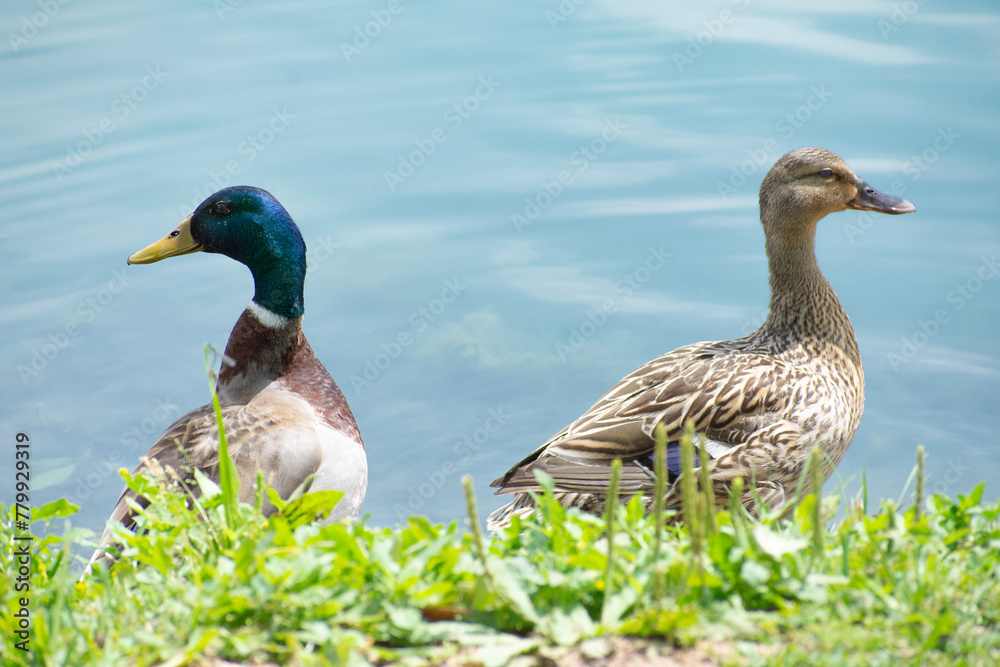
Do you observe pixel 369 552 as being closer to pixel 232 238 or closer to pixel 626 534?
pixel 626 534

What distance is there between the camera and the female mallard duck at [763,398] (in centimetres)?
376

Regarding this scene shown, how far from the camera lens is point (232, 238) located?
4141 mm

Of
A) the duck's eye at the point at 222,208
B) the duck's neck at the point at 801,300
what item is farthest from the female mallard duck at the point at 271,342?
the duck's neck at the point at 801,300

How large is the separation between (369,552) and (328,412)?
1835mm

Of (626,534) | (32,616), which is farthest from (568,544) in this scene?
(32,616)

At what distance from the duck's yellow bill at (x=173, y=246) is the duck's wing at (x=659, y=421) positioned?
63.6 inches

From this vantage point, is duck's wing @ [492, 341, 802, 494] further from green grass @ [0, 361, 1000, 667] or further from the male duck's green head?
green grass @ [0, 361, 1000, 667]

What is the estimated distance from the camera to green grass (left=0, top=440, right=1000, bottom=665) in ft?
6.35

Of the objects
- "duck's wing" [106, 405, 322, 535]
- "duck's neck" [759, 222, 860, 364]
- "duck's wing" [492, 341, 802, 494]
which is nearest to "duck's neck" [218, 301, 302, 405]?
"duck's wing" [106, 405, 322, 535]

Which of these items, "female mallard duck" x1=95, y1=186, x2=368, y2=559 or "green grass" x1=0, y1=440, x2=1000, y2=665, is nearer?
"green grass" x1=0, y1=440, x2=1000, y2=665

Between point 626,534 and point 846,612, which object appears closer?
point 846,612

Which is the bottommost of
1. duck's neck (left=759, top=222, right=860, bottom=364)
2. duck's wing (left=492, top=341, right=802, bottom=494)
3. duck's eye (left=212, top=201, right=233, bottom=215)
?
duck's wing (left=492, top=341, right=802, bottom=494)

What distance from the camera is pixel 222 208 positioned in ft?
13.5

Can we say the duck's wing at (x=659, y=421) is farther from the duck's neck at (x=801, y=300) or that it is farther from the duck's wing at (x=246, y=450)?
the duck's wing at (x=246, y=450)
